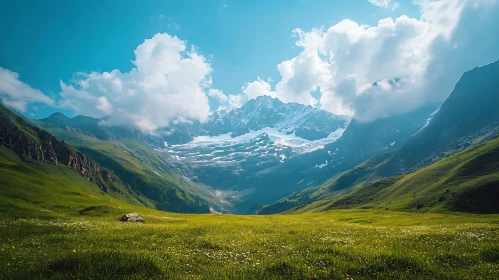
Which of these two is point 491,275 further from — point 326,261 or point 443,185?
point 443,185

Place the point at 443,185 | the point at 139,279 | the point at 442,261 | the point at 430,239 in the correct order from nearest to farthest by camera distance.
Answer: the point at 139,279 < the point at 442,261 < the point at 430,239 < the point at 443,185

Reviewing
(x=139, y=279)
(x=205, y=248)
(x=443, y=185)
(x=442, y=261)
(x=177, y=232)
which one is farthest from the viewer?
(x=443, y=185)

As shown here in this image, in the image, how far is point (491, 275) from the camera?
9.98m

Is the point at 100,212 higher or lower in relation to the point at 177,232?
lower

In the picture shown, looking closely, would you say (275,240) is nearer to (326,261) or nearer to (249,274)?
(326,261)

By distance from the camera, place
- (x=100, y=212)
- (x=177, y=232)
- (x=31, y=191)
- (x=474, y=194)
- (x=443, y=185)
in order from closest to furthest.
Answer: (x=177, y=232)
(x=100, y=212)
(x=31, y=191)
(x=474, y=194)
(x=443, y=185)

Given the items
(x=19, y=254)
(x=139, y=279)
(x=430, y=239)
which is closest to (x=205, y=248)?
(x=139, y=279)

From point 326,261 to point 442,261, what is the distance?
5.25m

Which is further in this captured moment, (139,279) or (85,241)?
(85,241)

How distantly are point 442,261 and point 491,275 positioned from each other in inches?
98.3

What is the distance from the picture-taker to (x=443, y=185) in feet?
573

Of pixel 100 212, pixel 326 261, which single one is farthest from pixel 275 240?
pixel 100 212

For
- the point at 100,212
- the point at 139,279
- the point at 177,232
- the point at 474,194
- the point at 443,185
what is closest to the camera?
the point at 139,279

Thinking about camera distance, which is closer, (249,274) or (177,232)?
(249,274)
